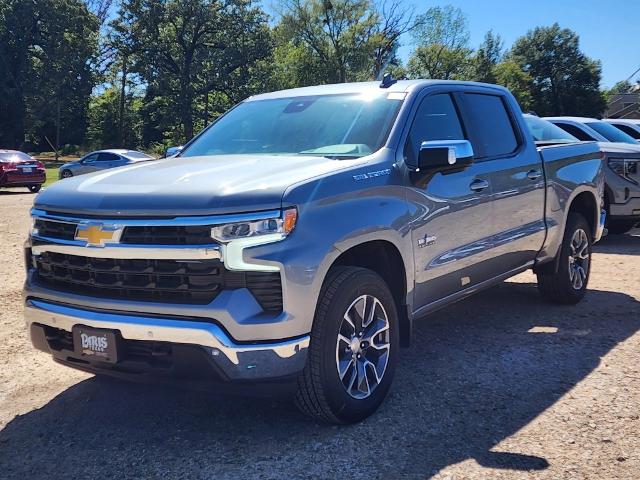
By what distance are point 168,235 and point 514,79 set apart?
62226mm

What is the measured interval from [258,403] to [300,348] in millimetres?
921

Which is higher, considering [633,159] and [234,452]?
[633,159]

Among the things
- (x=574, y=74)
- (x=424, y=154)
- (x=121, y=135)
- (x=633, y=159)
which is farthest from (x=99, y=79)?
(x=424, y=154)

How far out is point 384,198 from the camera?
149 inches

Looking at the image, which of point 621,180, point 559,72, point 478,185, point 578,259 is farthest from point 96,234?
point 559,72

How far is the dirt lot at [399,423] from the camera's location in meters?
3.20

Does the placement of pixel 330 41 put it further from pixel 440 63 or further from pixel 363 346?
pixel 363 346

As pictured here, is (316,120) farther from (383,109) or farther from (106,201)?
(106,201)

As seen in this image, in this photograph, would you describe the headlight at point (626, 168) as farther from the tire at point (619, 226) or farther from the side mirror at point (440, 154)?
the side mirror at point (440, 154)


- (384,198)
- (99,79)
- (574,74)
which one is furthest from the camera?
(574,74)

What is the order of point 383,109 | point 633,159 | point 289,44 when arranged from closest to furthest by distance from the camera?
point 383,109
point 633,159
point 289,44

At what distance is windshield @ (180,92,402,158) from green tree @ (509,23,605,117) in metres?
61.0

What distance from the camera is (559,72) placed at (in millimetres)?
62812

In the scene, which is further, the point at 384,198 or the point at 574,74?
the point at 574,74
